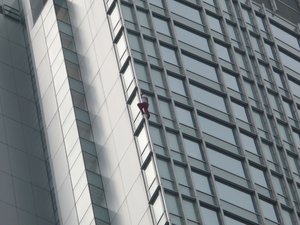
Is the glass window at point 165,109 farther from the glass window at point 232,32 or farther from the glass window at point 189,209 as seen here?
the glass window at point 232,32

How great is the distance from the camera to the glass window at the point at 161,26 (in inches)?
2938

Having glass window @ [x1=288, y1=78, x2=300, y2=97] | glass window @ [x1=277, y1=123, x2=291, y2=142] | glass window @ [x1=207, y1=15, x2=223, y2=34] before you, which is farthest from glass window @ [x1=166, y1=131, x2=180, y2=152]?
glass window @ [x1=288, y1=78, x2=300, y2=97]

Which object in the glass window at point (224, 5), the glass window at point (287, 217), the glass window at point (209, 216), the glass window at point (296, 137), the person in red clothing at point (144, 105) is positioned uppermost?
the glass window at point (224, 5)

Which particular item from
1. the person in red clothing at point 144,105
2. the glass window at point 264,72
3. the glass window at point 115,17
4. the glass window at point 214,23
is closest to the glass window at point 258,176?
the person in red clothing at point 144,105

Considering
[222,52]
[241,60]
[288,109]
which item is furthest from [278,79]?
[222,52]

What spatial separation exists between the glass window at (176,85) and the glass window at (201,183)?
241 inches

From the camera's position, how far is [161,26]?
7500 cm

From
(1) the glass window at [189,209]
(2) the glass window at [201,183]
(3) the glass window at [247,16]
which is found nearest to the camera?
(1) the glass window at [189,209]

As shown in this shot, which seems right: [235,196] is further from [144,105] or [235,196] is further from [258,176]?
[144,105]

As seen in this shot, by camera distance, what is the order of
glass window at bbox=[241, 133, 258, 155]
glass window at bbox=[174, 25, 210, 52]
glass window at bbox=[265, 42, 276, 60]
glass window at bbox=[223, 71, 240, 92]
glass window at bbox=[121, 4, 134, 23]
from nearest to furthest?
glass window at bbox=[241, 133, 258, 155], glass window at bbox=[121, 4, 134, 23], glass window at bbox=[223, 71, 240, 92], glass window at bbox=[174, 25, 210, 52], glass window at bbox=[265, 42, 276, 60]

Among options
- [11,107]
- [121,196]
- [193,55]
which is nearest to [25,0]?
[11,107]

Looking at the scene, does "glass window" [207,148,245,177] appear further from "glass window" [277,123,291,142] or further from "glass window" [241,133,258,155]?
"glass window" [277,123,291,142]

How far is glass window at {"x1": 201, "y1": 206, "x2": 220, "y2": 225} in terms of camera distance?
64688 millimetres

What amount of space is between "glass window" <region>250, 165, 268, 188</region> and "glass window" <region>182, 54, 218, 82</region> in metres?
6.63
